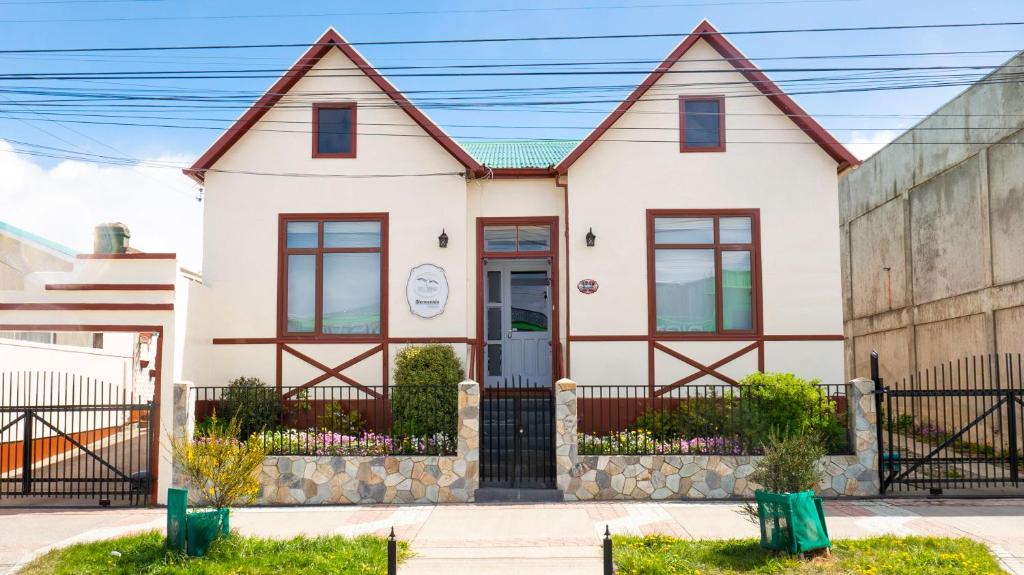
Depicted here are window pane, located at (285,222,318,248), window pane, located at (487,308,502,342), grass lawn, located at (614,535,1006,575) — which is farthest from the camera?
window pane, located at (487,308,502,342)

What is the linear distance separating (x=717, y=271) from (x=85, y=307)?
10.3 metres

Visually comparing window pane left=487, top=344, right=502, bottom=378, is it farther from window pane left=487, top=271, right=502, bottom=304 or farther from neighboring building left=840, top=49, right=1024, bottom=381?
neighboring building left=840, top=49, right=1024, bottom=381

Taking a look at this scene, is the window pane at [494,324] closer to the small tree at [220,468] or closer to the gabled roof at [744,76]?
the gabled roof at [744,76]

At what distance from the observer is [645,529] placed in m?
9.90

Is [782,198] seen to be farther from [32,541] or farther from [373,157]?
[32,541]

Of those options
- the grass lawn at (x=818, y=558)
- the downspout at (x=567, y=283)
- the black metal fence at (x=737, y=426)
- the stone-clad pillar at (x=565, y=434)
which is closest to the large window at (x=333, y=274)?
the downspout at (x=567, y=283)

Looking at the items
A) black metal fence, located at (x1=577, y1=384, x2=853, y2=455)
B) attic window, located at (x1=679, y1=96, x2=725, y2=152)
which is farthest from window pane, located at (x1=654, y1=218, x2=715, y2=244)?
black metal fence, located at (x1=577, y1=384, x2=853, y2=455)

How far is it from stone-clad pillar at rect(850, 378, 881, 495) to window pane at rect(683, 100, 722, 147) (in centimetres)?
524

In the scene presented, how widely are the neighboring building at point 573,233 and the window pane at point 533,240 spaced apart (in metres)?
0.59

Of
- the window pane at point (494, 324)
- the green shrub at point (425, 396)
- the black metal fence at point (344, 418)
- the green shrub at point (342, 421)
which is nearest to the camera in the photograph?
the black metal fence at point (344, 418)

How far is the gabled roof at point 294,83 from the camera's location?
48.9 ft

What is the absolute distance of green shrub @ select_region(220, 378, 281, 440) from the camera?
543 inches

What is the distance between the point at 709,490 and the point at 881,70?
7.77m

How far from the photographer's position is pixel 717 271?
14.9 m
